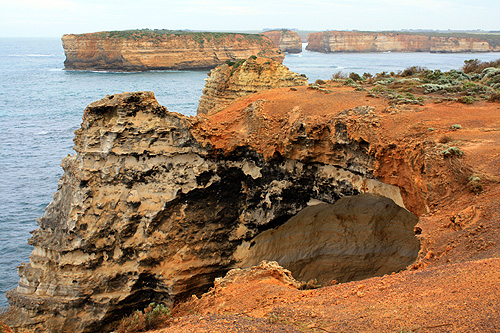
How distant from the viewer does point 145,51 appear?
95500 millimetres

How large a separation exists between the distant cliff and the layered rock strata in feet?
266

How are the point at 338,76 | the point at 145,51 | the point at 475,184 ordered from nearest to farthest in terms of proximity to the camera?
the point at 475,184, the point at 338,76, the point at 145,51

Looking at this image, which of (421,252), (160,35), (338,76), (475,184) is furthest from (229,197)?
(160,35)

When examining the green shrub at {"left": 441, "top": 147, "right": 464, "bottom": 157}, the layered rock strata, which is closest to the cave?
the layered rock strata

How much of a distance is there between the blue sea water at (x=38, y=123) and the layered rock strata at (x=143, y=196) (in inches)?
217

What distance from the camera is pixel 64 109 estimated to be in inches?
2167

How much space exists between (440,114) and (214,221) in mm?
9264

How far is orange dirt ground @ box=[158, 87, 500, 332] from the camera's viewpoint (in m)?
6.76

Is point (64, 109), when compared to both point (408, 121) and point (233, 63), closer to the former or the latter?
point (233, 63)

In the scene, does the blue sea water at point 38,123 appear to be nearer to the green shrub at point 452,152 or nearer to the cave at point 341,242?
the cave at point 341,242

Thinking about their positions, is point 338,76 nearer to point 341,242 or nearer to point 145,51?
point 341,242

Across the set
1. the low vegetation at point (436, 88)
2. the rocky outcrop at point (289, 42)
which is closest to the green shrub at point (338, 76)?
the low vegetation at point (436, 88)

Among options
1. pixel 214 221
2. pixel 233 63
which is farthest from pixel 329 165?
pixel 233 63

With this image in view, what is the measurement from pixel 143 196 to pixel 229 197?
3401 millimetres
